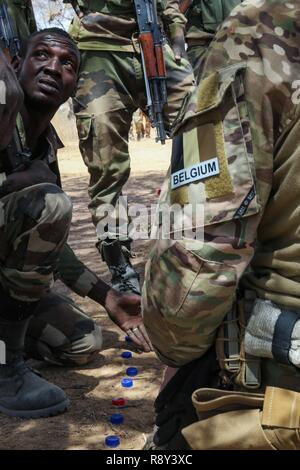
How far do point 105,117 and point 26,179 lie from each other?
1354mm

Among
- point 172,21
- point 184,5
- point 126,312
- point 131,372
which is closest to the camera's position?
point 131,372

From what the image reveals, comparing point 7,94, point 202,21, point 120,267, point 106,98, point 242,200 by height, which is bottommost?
point 120,267

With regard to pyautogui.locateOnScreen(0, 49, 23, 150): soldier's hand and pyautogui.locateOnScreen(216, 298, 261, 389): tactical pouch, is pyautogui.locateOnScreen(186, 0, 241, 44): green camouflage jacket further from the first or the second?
pyautogui.locateOnScreen(216, 298, 261, 389): tactical pouch

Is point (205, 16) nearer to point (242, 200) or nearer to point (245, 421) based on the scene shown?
point (242, 200)

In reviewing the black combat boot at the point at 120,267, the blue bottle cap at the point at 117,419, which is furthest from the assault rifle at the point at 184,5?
the blue bottle cap at the point at 117,419

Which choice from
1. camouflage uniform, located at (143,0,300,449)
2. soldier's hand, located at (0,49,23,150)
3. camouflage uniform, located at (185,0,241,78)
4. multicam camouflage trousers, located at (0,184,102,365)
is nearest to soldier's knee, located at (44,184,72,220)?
multicam camouflage trousers, located at (0,184,102,365)

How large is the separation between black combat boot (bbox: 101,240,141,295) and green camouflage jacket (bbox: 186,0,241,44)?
2.63 meters

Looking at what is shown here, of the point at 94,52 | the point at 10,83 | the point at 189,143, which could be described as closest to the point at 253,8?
the point at 189,143

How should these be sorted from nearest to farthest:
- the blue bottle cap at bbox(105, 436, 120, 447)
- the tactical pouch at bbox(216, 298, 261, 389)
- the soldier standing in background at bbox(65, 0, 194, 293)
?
1. the tactical pouch at bbox(216, 298, 261, 389)
2. the blue bottle cap at bbox(105, 436, 120, 447)
3. the soldier standing in background at bbox(65, 0, 194, 293)

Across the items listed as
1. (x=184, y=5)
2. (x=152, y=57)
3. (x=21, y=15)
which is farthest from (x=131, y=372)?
(x=184, y=5)

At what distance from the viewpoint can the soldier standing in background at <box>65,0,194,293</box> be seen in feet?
12.6

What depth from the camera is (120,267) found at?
377cm

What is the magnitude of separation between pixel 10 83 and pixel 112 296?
1.29m

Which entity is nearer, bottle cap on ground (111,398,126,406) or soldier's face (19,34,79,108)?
bottle cap on ground (111,398,126,406)
